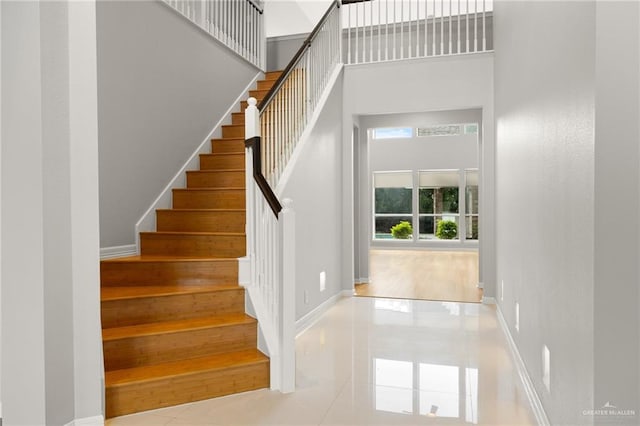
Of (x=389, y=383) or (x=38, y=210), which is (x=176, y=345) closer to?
(x=38, y=210)

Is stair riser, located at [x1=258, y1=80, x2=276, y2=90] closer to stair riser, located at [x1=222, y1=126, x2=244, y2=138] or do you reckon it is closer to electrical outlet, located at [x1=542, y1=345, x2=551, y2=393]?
stair riser, located at [x1=222, y1=126, x2=244, y2=138]

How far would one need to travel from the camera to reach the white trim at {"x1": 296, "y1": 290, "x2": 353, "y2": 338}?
4.55 meters

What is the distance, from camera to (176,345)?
10.0 feet

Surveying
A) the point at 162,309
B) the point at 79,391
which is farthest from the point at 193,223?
the point at 79,391

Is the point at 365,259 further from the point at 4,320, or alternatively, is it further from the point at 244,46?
the point at 4,320

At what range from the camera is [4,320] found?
→ 228 centimetres

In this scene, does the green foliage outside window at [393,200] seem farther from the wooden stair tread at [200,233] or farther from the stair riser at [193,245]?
the stair riser at [193,245]

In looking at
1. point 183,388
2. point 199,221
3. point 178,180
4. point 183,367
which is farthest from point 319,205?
point 183,388

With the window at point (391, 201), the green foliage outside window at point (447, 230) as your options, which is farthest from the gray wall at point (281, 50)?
the green foliage outside window at point (447, 230)

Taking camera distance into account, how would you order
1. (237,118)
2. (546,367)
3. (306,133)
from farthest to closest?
(237,118), (306,133), (546,367)

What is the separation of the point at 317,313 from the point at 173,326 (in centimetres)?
222

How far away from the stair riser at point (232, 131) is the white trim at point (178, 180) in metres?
0.07

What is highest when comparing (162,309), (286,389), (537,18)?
(537,18)

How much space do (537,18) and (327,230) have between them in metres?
3.40
